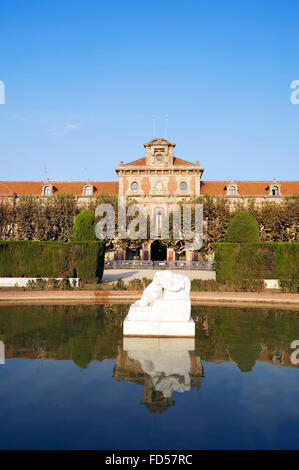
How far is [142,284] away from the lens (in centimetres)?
1909

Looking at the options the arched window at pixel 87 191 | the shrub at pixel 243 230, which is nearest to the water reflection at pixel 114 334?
the shrub at pixel 243 230

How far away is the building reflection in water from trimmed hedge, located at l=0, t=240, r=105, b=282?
12.3m

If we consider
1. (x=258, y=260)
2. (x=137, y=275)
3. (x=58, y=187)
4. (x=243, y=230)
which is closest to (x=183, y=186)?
(x=58, y=187)

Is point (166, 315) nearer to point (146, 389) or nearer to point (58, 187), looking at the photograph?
point (146, 389)

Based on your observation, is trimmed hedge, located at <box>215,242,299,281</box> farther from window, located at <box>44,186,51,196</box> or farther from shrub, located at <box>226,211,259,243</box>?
window, located at <box>44,186,51,196</box>

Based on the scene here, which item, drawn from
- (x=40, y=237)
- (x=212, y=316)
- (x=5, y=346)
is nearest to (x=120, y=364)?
(x=5, y=346)

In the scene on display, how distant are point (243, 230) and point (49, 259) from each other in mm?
11851

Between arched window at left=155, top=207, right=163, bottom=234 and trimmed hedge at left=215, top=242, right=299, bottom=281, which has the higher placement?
arched window at left=155, top=207, right=163, bottom=234

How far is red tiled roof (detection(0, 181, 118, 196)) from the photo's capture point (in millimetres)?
50781

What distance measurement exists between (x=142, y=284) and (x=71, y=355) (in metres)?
11.5

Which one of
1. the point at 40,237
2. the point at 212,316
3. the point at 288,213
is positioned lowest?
the point at 212,316

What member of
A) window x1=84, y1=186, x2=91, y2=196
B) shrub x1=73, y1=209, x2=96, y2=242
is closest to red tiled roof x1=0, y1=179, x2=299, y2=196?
window x1=84, y1=186, x2=91, y2=196

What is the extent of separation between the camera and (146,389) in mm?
5801
